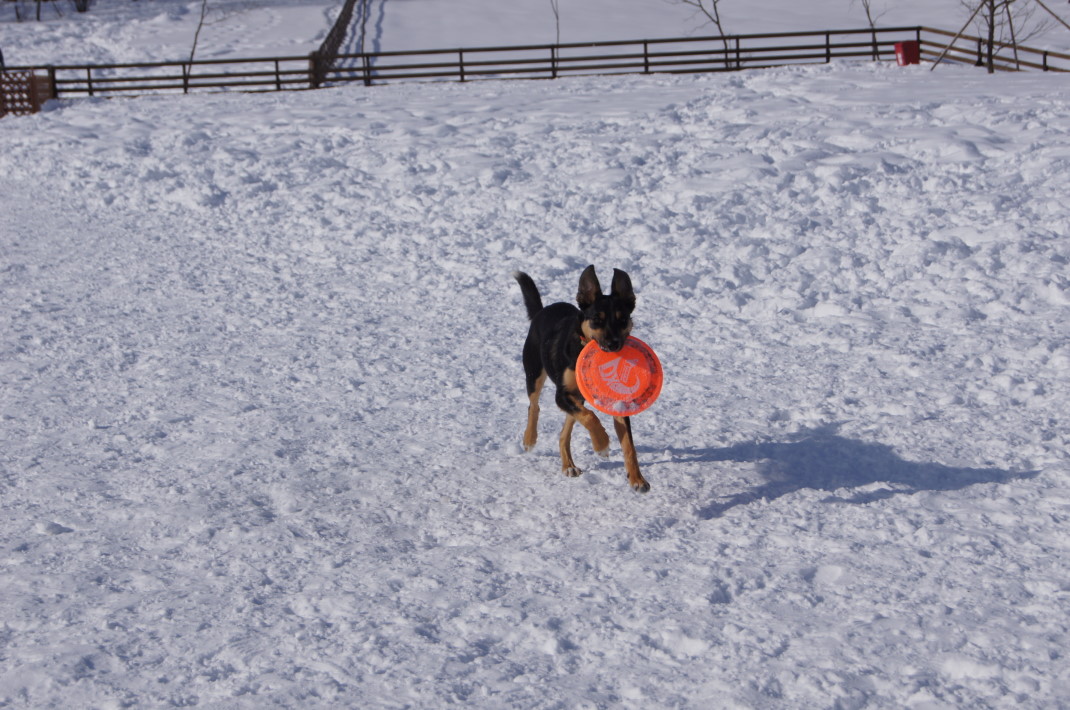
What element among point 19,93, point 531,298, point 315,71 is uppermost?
point 315,71

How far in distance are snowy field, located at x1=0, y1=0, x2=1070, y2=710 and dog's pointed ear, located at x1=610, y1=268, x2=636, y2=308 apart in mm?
1383

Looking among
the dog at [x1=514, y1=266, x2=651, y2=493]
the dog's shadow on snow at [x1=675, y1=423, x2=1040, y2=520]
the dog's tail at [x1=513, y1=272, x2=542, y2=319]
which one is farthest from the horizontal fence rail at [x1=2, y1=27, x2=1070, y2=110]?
the dog at [x1=514, y1=266, x2=651, y2=493]

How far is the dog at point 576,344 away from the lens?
580 cm

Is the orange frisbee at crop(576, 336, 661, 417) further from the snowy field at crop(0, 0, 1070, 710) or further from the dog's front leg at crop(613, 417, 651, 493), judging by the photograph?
the snowy field at crop(0, 0, 1070, 710)

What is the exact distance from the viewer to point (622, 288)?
5.84 metres

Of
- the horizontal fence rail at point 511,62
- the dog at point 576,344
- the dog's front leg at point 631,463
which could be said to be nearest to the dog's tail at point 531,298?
the dog at point 576,344

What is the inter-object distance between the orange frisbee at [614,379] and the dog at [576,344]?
0.11 m

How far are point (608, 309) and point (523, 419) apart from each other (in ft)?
7.87

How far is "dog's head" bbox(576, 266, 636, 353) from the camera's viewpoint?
19.0 feet

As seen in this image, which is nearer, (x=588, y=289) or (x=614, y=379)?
(x=588, y=289)

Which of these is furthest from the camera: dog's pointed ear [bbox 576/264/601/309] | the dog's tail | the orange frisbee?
the dog's tail

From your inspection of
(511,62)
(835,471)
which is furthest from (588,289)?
(511,62)

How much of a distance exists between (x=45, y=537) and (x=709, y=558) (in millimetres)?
4008

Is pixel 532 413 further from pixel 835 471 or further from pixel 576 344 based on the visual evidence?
pixel 835 471
